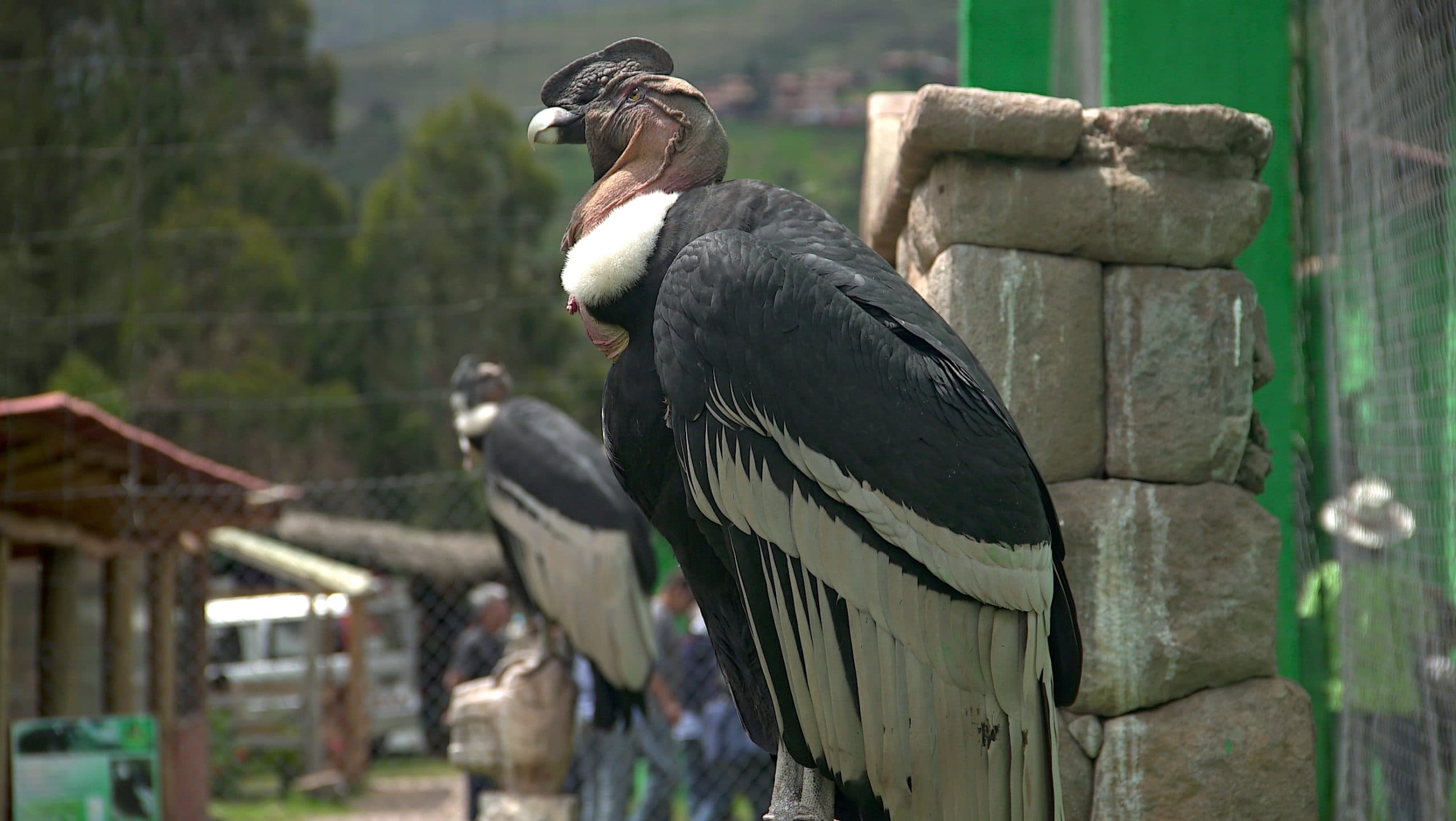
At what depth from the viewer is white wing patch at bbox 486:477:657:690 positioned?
5676 millimetres

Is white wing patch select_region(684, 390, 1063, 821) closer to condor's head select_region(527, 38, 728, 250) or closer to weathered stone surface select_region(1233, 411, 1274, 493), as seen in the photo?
condor's head select_region(527, 38, 728, 250)

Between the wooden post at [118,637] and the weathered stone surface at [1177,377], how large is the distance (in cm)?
658

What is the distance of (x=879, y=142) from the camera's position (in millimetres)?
4293

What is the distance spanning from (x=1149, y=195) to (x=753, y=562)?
4.50ft

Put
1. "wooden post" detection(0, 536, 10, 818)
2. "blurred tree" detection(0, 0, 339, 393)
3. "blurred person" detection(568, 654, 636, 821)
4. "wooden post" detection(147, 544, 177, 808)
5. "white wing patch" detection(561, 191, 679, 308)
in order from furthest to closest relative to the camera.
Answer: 1. "blurred tree" detection(0, 0, 339, 393)
2. "wooden post" detection(147, 544, 177, 808)
3. "blurred person" detection(568, 654, 636, 821)
4. "wooden post" detection(0, 536, 10, 818)
5. "white wing patch" detection(561, 191, 679, 308)

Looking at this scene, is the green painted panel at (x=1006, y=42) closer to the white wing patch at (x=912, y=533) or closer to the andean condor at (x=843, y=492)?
the andean condor at (x=843, y=492)

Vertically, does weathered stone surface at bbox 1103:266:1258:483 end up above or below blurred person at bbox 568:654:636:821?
above

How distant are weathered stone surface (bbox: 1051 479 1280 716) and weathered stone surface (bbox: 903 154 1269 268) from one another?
1.74ft

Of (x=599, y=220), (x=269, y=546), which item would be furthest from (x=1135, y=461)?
(x=269, y=546)

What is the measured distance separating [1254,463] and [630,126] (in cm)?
163

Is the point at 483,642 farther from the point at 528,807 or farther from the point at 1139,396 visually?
the point at 1139,396

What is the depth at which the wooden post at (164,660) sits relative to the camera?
27.7 ft

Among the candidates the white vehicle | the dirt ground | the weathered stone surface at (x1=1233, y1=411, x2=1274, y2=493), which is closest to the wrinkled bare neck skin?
the weathered stone surface at (x1=1233, y1=411, x2=1274, y2=493)

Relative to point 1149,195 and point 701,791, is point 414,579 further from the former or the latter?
point 1149,195
